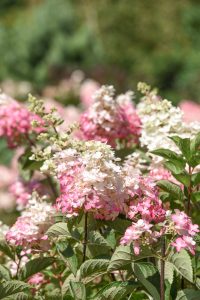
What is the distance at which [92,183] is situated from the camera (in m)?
1.87

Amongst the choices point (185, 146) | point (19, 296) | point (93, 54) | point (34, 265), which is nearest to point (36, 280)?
point (34, 265)

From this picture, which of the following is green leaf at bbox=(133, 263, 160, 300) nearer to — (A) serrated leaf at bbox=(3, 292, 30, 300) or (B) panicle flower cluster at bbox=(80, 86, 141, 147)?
(A) serrated leaf at bbox=(3, 292, 30, 300)

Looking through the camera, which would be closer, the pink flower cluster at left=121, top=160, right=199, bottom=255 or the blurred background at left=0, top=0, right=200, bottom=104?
the pink flower cluster at left=121, top=160, right=199, bottom=255

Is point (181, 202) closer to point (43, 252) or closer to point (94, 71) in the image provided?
point (43, 252)

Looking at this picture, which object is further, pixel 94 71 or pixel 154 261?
pixel 94 71

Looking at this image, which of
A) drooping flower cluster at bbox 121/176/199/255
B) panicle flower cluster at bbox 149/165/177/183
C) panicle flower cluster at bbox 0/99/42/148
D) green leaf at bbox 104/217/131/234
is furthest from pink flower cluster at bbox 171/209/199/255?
panicle flower cluster at bbox 0/99/42/148

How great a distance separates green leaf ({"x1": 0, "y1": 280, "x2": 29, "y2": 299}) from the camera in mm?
1881

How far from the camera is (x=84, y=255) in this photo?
2.03 metres

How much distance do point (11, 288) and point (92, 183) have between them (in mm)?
317

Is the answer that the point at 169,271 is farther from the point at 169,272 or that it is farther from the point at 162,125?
the point at 162,125

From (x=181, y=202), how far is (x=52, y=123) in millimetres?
416

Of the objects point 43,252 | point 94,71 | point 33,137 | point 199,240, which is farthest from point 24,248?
point 94,71

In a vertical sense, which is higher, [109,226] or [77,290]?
[109,226]

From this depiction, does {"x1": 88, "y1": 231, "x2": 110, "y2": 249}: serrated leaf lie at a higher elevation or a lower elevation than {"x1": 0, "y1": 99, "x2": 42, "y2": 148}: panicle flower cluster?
lower
